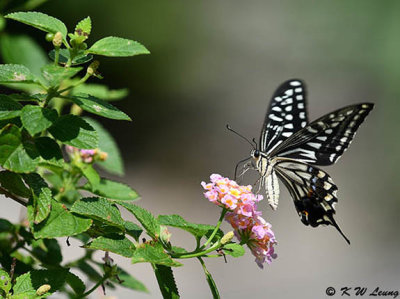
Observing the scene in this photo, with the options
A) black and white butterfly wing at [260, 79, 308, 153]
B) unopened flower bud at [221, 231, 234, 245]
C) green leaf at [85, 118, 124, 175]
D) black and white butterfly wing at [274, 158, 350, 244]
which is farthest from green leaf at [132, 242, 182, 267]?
black and white butterfly wing at [260, 79, 308, 153]

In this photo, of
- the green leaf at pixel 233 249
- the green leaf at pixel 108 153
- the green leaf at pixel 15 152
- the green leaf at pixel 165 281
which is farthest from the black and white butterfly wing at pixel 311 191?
the green leaf at pixel 15 152

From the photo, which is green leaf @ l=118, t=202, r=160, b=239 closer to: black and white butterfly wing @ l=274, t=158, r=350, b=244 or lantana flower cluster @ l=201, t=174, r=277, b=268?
lantana flower cluster @ l=201, t=174, r=277, b=268

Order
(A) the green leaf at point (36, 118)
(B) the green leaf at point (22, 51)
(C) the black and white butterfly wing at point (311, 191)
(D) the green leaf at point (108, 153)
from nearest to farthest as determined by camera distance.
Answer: (A) the green leaf at point (36, 118) < (D) the green leaf at point (108, 153) < (B) the green leaf at point (22, 51) < (C) the black and white butterfly wing at point (311, 191)

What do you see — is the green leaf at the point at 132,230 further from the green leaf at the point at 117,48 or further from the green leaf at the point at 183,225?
the green leaf at the point at 117,48

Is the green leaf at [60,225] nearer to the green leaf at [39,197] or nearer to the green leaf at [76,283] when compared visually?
the green leaf at [39,197]

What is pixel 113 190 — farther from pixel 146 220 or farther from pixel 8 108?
pixel 8 108

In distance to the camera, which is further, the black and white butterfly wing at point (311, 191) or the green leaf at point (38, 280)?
the black and white butterfly wing at point (311, 191)

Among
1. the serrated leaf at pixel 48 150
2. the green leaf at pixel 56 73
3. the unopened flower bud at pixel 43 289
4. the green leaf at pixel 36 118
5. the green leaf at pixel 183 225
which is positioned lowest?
the unopened flower bud at pixel 43 289

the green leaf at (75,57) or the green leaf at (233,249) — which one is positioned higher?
the green leaf at (75,57)

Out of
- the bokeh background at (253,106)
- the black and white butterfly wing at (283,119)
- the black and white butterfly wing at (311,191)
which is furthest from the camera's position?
the bokeh background at (253,106)
